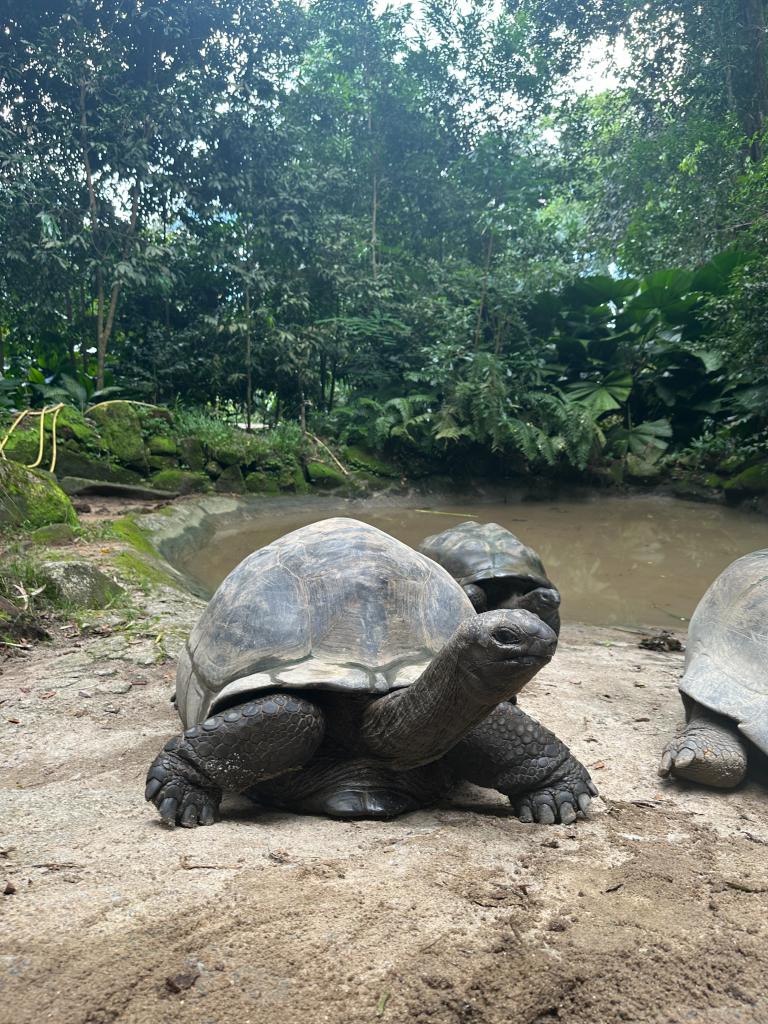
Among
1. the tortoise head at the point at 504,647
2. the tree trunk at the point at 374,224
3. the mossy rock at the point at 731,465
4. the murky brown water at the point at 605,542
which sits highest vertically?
the tree trunk at the point at 374,224

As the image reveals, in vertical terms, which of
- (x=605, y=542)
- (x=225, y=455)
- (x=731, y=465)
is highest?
(x=731, y=465)

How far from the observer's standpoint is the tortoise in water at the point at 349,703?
190cm

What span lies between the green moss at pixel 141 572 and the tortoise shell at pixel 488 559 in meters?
1.88

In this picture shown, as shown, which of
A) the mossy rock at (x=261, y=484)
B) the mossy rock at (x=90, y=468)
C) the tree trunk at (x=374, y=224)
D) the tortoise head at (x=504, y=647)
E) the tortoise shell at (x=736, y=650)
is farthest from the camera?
the tree trunk at (x=374, y=224)

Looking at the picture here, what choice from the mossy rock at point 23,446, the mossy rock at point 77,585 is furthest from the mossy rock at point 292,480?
the mossy rock at point 77,585

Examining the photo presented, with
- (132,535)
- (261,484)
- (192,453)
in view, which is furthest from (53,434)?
(261,484)

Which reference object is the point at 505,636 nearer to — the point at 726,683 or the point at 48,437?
the point at 726,683

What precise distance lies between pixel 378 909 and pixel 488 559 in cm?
332

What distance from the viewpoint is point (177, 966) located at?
4.16ft

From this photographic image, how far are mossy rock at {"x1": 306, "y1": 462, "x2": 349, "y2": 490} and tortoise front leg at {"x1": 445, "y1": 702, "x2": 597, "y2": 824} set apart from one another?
992 cm

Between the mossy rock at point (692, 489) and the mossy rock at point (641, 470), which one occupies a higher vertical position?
the mossy rock at point (641, 470)

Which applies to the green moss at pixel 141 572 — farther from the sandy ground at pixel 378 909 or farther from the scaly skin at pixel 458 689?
the scaly skin at pixel 458 689

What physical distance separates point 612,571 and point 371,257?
10640 millimetres

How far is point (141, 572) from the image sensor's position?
5309 millimetres
